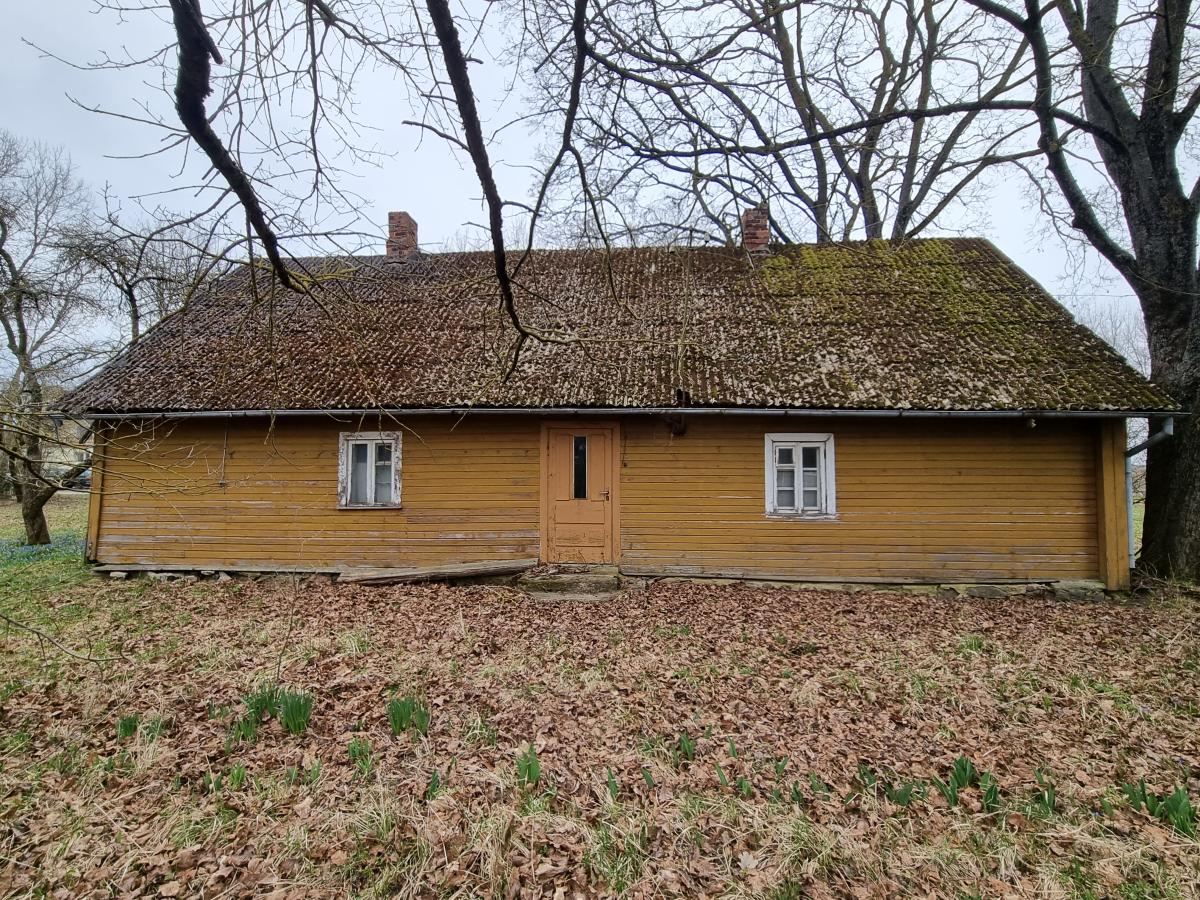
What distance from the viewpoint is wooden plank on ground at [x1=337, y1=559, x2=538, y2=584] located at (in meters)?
9.91

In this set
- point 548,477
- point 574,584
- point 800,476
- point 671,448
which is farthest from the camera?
point 548,477

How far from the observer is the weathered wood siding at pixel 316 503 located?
10172 millimetres

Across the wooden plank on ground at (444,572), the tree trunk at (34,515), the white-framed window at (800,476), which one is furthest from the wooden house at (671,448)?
the tree trunk at (34,515)

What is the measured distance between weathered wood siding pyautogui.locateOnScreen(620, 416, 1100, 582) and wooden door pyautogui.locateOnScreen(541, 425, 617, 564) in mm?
Answer: 278

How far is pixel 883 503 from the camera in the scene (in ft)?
31.9

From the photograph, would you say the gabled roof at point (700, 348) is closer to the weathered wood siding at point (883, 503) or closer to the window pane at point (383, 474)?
the weathered wood siding at point (883, 503)

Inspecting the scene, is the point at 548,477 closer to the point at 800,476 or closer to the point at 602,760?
the point at 800,476

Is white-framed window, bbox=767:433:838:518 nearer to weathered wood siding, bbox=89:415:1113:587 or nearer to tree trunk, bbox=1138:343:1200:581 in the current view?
weathered wood siding, bbox=89:415:1113:587

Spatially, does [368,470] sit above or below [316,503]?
above

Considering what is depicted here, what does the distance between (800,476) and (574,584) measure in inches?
156

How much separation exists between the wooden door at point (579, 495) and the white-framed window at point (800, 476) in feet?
8.33

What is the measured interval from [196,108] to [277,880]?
12.0 feet

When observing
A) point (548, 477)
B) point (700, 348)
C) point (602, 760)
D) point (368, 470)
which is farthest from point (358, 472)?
Result: point (602, 760)

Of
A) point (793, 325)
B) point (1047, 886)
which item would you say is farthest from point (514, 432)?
point (1047, 886)
